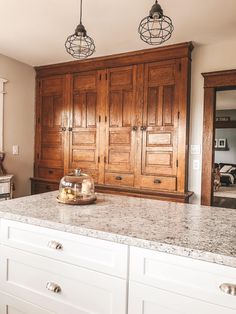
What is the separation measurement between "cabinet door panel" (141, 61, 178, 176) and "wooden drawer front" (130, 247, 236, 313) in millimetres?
2038

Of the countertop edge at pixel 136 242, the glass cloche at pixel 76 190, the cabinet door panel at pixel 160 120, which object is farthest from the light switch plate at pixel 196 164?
the countertop edge at pixel 136 242

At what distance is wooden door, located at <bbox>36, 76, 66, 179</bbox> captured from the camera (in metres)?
3.85

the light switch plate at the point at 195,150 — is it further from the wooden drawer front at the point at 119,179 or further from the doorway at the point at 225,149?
the doorway at the point at 225,149

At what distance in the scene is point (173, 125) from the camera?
3.08 m

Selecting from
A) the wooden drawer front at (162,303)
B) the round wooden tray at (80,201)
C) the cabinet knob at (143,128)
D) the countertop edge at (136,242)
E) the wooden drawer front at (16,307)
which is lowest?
the wooden drawer front at (16,307)

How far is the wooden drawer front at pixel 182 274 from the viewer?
99cm

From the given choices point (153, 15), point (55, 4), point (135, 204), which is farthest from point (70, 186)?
point (55, 4)

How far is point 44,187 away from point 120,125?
1.51 metres

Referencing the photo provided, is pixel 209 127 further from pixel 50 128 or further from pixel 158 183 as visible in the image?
pixel 50 128

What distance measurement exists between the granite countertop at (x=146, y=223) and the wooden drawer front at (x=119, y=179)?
1.42m

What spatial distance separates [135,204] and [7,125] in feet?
8.31

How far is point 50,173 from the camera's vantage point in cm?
395

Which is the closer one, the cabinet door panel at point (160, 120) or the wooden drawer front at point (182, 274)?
the wooden drawer front at point (182, 274)

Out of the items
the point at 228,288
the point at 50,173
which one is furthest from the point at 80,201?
the point at 50,173
